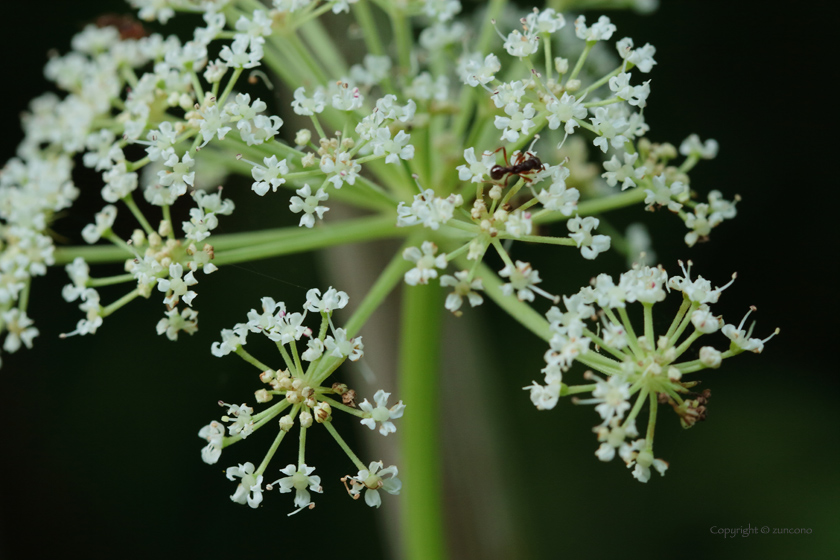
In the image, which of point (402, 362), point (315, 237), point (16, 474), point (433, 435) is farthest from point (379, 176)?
point (16, 474)

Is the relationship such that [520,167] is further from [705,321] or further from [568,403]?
[568,403]

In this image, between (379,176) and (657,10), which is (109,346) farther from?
(657,10)

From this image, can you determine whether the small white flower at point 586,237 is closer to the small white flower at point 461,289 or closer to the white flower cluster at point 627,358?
the white flower cluster at point 627,358

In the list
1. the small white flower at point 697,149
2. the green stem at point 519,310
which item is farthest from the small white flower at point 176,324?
the small white flower at point 697,149

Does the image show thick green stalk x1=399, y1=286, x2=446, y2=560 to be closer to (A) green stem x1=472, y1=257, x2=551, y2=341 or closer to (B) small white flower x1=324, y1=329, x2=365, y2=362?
(A) green stem x1=472, y1=257, x2=551, y2=341

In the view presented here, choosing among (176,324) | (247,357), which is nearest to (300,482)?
(247,357)
